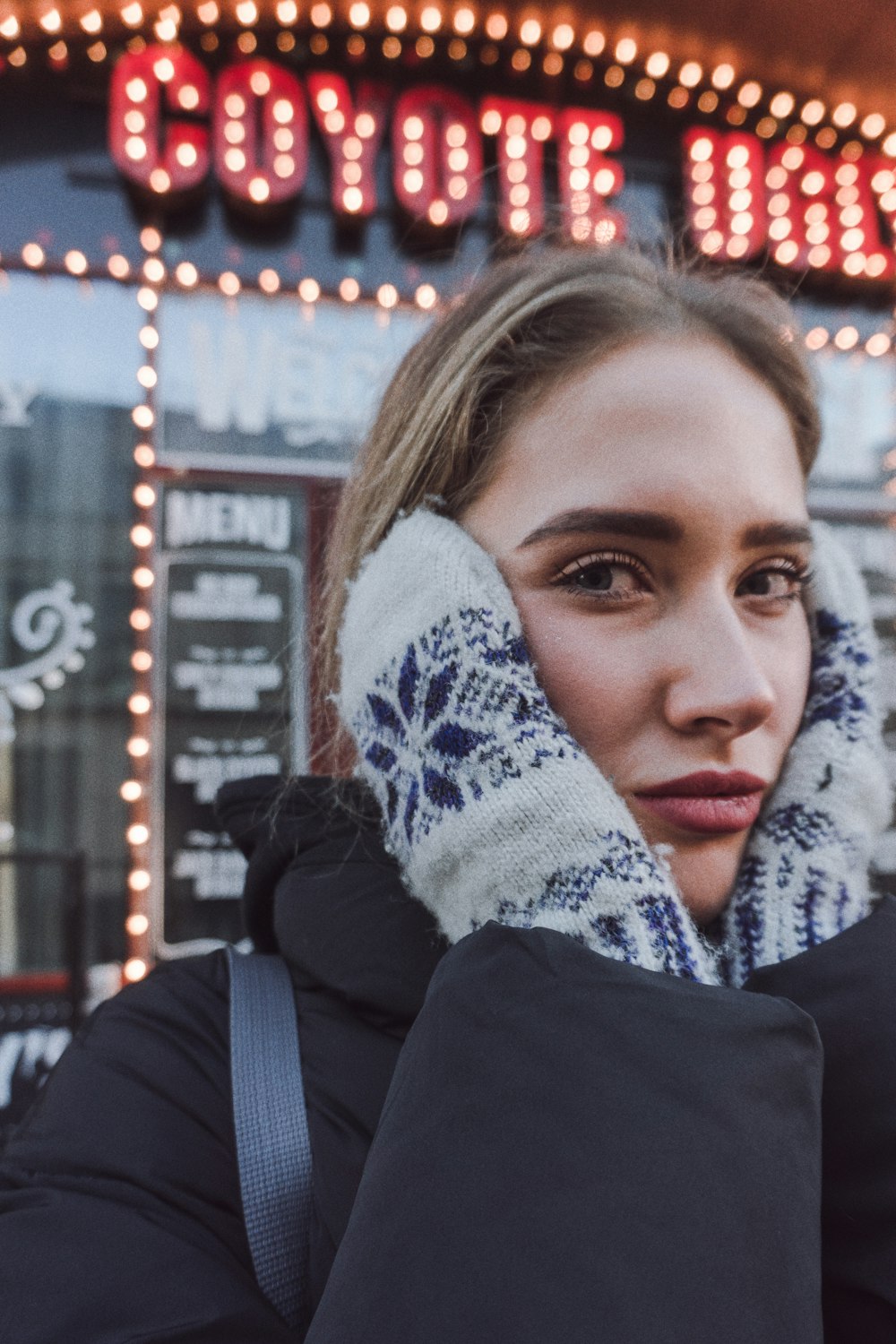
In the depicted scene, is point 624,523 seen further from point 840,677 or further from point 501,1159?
point 501,1159

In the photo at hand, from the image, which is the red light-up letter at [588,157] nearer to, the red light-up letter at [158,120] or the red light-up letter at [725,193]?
the red light-up letter at [725,193]

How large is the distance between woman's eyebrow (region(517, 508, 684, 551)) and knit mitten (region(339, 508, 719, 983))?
4.0 inches

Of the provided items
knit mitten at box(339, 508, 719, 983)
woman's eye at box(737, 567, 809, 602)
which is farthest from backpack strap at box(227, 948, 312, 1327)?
woman's eye at box(737, 567, 809, 602)

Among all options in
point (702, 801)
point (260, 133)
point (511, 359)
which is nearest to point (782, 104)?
point (260, 133)

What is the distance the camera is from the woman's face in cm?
90

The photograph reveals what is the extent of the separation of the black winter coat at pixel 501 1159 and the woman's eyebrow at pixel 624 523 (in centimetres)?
42

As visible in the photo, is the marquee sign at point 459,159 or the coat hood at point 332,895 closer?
the coat hood at point 332,895

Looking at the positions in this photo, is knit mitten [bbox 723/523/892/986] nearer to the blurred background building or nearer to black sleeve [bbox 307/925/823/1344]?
black sleeve [bbox 307/925/823/1344]

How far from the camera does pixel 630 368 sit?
1.02 m

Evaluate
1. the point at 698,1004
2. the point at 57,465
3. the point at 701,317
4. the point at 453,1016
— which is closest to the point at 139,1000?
the point at 453,1016

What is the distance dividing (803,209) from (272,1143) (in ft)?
14.7

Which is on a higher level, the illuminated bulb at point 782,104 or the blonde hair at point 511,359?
the illuminated bulb at point 782,104

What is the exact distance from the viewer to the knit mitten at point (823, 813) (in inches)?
35.9

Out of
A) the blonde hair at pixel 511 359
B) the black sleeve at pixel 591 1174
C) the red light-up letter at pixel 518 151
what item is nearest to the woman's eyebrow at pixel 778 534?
the blonde hair at pixel 511 359
